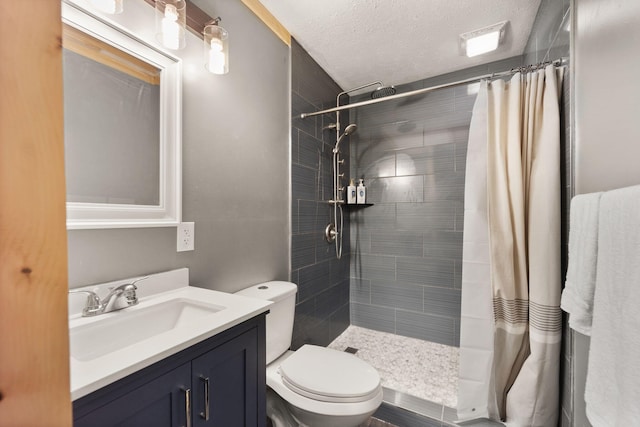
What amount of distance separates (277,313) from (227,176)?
2.50 feet

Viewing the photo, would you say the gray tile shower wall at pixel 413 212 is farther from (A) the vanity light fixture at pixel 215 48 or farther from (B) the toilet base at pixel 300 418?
(A) the vanity light fixture at pixel 215 48

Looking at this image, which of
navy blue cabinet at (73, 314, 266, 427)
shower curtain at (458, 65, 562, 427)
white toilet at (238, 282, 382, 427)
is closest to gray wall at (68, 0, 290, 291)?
white toilet at (238, 282, 382, 427)

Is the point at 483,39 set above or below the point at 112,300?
above

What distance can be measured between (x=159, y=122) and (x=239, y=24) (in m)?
0.78

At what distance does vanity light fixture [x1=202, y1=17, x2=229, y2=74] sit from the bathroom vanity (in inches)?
37.3

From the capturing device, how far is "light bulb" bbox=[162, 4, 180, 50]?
1.10 m

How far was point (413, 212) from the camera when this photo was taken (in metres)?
2.46

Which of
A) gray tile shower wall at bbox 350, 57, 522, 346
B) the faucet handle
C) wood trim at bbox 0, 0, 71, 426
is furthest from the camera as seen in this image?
gray tile shower wall at bbox 350, 57, 522, 346

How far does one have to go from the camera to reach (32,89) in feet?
0.93

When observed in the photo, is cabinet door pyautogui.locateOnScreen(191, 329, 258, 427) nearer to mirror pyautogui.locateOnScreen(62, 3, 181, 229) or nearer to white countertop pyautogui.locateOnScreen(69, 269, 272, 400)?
white countertop pyautogui.locateOnScreen(69, 269, 272, 400)

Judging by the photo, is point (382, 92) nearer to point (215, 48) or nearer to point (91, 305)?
point (215, 48)

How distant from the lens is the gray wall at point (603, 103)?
0.79 m

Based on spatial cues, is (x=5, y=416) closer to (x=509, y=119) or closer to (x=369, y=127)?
(x=509, y=119)

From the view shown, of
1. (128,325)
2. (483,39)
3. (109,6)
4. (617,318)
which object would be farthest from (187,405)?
(483,39)
